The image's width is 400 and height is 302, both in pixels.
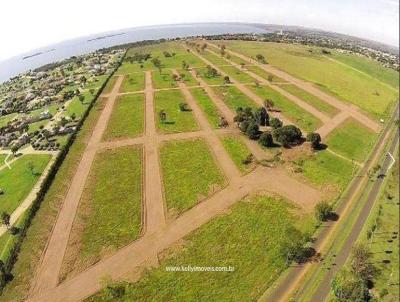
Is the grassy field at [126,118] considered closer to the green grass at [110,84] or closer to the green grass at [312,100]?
the green grass at [110,84]

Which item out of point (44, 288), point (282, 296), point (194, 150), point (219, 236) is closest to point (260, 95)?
point (194, 150)

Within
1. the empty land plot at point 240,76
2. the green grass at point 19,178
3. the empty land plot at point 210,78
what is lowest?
the green grass at point 19,178

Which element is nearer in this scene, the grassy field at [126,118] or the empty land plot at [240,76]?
the grassy field at [126,118]

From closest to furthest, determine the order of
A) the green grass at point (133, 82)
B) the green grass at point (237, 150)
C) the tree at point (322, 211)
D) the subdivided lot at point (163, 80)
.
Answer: the tree at point (322, 211)
the green grass at point (237, 150)
the green grass at point (133, 82)
the subdivided lot at point (163, 80)

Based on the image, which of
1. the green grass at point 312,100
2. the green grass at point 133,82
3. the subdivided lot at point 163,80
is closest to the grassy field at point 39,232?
the green grass at point 133,82

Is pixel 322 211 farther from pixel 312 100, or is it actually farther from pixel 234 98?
pixel 312 100

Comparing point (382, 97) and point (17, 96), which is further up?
point (382, 97)

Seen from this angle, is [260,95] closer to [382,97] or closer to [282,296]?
[382,97]

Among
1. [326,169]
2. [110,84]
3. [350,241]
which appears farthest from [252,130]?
[110,84]
